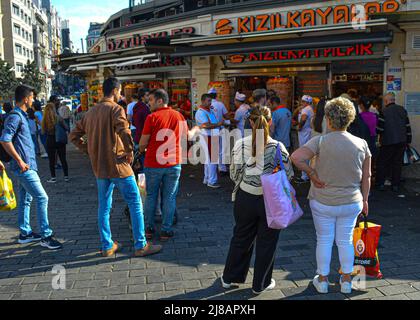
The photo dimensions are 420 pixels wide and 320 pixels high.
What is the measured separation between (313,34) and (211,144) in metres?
3.26

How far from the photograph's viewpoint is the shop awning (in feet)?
26.3

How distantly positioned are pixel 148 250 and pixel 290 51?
7341mm

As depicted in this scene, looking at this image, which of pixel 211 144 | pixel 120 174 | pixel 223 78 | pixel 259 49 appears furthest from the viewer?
pixel 223 78

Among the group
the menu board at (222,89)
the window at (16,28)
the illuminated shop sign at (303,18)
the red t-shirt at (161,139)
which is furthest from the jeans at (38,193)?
the window at (16,28)

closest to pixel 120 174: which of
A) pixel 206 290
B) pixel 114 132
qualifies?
pixel 114 132

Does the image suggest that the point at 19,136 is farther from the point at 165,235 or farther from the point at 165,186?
the point at 165,235

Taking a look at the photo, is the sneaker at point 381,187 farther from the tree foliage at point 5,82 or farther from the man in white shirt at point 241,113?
the tree foliage at point 5,82

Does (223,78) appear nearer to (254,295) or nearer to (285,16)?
(285,16)

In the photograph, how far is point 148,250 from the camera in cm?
499

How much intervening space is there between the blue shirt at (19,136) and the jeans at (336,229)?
3.41 m

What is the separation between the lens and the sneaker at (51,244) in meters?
5.23

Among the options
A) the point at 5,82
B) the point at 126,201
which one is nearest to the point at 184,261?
the point at 126,201

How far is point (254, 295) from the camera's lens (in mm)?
3908
